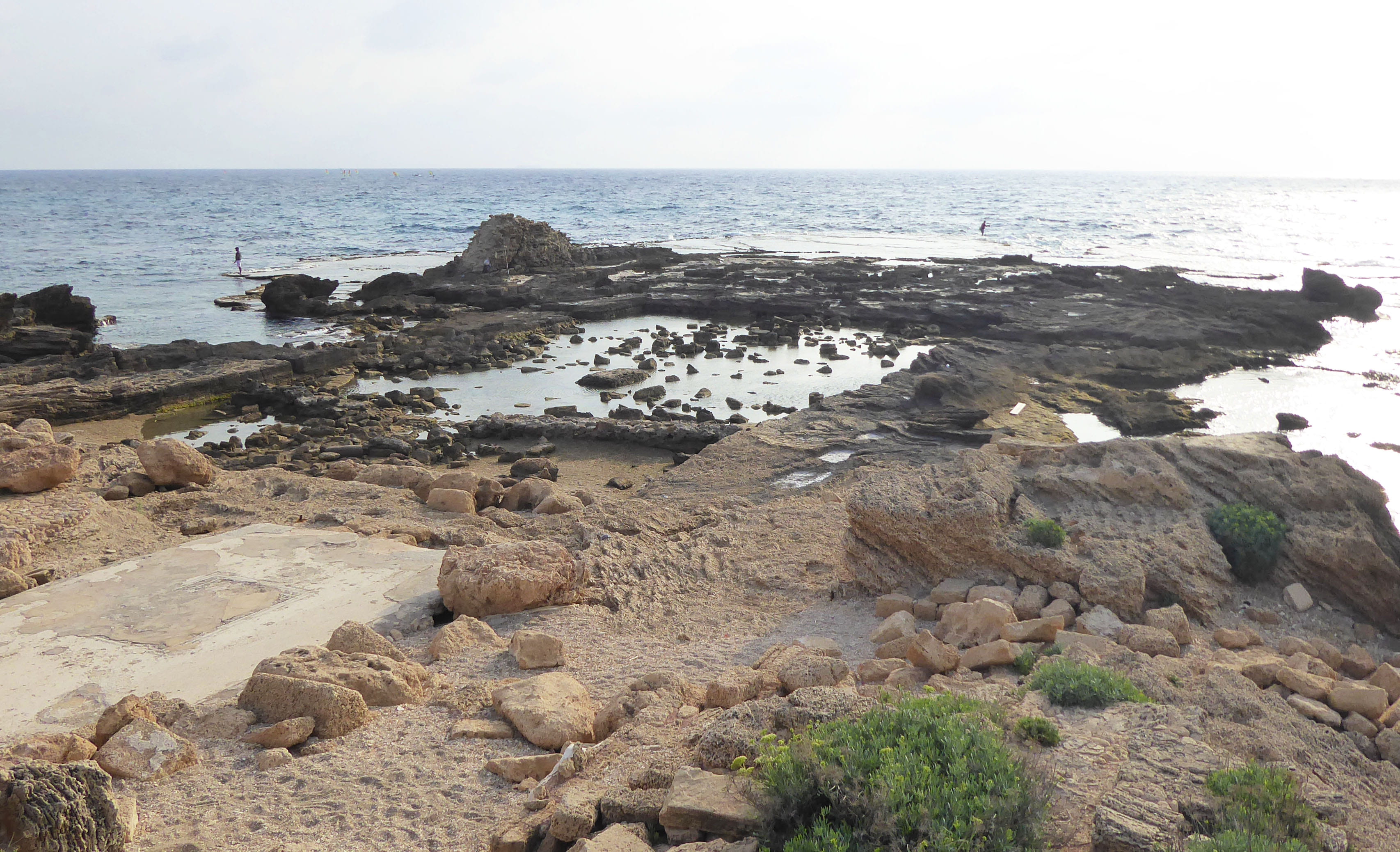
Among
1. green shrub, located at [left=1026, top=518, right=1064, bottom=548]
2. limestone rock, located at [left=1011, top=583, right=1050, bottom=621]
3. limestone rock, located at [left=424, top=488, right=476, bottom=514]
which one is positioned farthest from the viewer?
limestone rock, located at [left=424, top=488, right=476, bottom=514]

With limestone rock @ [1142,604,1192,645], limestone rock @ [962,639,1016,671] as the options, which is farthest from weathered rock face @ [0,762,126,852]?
limestone rock @ [1142,604,1192,645]

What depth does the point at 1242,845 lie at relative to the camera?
10.4 feet

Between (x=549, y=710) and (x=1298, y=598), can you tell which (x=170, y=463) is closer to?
(x=549, y=710)

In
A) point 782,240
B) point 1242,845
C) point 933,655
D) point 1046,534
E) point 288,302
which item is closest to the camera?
point 1242,845

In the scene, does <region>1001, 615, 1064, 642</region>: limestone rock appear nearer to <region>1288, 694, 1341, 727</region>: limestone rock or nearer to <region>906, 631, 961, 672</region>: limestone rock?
<region>906, 631, 961, 672</region>: limestone rock

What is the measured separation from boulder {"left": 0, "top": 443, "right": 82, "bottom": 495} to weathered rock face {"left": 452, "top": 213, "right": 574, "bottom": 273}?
27.5 meters

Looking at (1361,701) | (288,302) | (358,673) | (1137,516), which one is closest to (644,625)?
(358,673)

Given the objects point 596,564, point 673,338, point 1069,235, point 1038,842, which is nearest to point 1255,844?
point 1038,842

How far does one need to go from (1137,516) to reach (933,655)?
3402 millimetres

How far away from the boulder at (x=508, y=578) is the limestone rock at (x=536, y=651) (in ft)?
2.88

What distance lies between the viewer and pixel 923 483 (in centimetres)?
833

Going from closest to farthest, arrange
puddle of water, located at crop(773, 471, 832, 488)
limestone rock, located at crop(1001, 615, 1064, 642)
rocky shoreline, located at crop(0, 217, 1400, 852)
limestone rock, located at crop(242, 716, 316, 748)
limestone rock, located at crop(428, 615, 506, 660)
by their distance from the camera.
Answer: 1. rocky shoreline, located at crop(0, 217, 1400, 852)
2. limestone rock, located at crop(242, 716, 316, 748)
3. limestone rock, located at crop(1001, 615, 1064, 642)
4. limestone rock, located at crop(428, 615, 506, 660)
5. puddle of water, located at crop(773, 471, 832, 488)

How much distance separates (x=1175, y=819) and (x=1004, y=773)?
2.34 ft

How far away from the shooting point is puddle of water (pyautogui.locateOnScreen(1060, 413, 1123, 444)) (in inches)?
635
